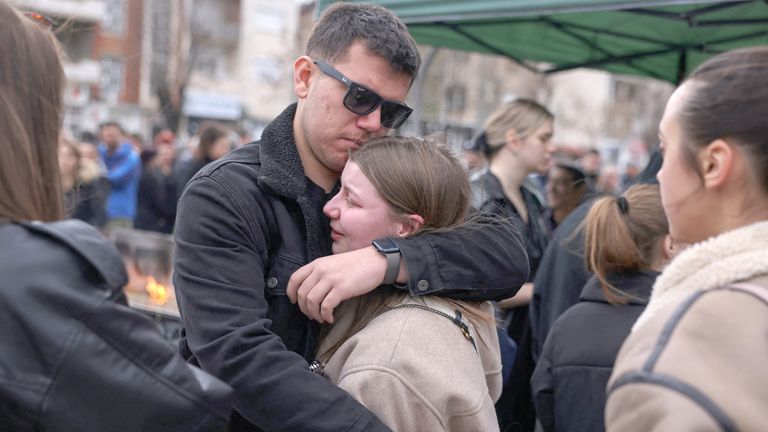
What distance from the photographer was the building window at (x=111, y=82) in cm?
3212

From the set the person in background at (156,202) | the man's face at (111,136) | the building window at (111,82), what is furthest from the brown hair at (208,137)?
the building window at (111,82)

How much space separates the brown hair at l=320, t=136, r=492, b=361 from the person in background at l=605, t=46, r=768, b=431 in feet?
2.50

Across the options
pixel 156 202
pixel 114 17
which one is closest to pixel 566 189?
pixel 156 202

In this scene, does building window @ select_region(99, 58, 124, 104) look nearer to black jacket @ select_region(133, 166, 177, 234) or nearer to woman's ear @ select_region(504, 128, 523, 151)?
black jacket @ select_region(133, 166, 177, 234)

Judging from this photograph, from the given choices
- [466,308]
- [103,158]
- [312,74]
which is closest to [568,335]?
[466,308]

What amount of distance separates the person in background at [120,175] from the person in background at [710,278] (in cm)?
958

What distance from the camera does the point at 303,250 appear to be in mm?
2219

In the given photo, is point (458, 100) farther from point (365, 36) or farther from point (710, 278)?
point (710, 278)

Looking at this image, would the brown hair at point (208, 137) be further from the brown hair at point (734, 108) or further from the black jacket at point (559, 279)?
the brown hair at point (734, 108)

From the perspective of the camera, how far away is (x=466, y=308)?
219 centimetres

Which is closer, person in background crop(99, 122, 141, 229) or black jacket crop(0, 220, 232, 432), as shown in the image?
black jacket crop(0, 220, 232, 432)

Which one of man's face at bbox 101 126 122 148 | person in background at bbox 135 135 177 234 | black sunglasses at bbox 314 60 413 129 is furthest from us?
man's face at bbox 101 126 122 148

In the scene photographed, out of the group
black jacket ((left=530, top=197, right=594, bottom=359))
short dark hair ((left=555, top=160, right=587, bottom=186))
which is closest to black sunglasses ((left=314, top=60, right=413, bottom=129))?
black jacket ((left=530, top=197, right=594, bottom=359))

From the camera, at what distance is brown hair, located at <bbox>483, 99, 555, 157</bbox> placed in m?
4.93
